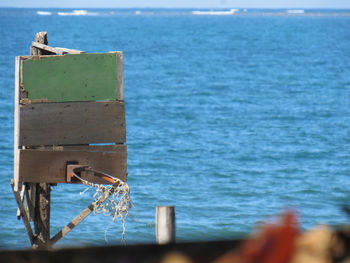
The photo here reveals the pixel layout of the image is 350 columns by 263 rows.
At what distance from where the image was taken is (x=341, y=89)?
58.1 metres

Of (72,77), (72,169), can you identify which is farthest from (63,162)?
(72,77)

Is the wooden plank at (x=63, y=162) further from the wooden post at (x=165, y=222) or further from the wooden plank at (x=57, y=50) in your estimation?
the wooden post at (x=165, y=222)

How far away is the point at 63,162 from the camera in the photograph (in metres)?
9.90

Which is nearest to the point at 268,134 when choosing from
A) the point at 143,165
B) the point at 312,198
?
the point at 143,165

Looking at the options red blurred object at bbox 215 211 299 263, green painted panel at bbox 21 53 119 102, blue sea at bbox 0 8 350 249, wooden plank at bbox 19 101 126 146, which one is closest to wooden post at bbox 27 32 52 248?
blue sea at bbox 0 8 350 249

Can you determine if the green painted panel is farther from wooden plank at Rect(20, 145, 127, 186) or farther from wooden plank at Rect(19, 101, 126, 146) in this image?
wooden plank at Rect(20, 145, 127, 186)

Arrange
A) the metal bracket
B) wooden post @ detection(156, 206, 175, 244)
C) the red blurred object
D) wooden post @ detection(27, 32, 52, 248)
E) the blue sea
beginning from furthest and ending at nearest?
the blue sea, wooden post @ detection(27, 32, 52, 248), the metal bracket, wooden post @ detection(156, 206, 175, 244), the red blurred object

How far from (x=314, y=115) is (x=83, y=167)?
3550 centimetres

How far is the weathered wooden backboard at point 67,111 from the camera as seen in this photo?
32.2 feet

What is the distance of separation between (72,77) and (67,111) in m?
0.53

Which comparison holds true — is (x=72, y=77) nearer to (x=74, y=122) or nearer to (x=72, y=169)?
(x=74, y=122)

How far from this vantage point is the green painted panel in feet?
32.2

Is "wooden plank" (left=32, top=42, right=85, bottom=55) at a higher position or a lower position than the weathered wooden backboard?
higher

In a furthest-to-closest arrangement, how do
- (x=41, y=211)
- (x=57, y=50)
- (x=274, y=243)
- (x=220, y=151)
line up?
(x=220, y=151) → (x=41, y=211) → (x=57, y=50) → (x=274, y=243)
